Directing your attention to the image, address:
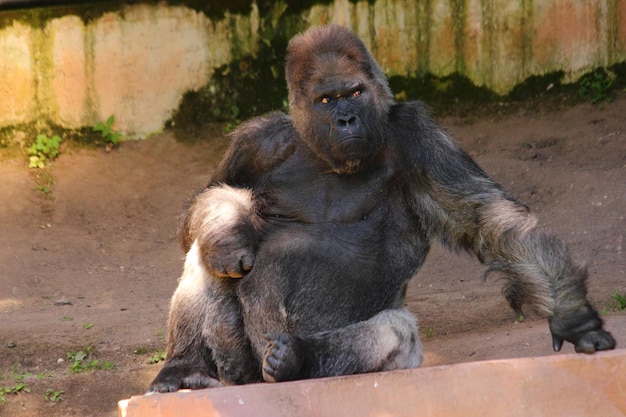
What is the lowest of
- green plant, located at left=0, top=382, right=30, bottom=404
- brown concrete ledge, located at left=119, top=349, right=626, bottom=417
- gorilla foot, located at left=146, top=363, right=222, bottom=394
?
green plant, located at left=0, top=382, right=30, bottom=404

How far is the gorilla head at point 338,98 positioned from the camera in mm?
4855

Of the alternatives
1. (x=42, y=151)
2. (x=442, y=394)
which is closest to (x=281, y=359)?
(x=442, y=394)

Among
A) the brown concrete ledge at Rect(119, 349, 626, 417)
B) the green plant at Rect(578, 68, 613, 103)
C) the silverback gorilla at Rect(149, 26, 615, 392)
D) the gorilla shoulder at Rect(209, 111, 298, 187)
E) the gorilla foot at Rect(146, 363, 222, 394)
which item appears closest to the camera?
the brown concrete ledge at Rect(119, 349, 626, 417)

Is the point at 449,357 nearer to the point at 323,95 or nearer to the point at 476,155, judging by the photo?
the point at 323,95

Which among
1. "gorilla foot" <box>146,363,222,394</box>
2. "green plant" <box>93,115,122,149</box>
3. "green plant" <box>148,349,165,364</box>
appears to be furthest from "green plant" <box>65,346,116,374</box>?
"green plant" <box>93,115,122,149</box>

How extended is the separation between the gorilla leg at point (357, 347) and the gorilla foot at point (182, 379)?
500 mm

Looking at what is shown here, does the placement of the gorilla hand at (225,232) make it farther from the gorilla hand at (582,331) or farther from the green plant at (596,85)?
the green plant at (596,85)

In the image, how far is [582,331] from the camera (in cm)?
440

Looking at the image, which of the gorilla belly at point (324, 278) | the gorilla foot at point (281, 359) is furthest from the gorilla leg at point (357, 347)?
the gorilla belly at point (324, 278)

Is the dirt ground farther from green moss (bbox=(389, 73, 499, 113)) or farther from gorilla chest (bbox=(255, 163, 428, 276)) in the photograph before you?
gorilla chest (bbox=(255, 163, 428, 276))

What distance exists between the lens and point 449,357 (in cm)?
618

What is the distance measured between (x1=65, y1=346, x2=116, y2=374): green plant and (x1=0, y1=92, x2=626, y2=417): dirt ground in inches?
2.0

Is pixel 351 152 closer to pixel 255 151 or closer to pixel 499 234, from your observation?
pixel 255 151

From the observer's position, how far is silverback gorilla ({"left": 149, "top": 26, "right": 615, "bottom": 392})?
483 cm
